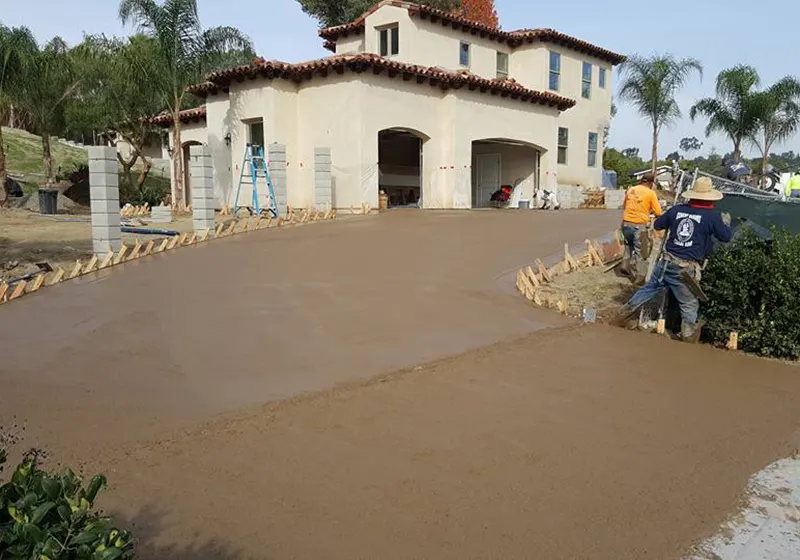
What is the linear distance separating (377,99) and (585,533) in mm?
16528

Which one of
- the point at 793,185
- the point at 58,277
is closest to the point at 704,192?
the point at 58,277

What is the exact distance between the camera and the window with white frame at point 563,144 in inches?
1022

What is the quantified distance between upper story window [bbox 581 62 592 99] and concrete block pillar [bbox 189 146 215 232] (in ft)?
59.7

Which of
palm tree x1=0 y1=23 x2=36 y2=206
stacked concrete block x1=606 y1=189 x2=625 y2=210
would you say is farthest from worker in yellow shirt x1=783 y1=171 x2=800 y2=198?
palm tree x1=0 y1=23 x2=36 y2=206

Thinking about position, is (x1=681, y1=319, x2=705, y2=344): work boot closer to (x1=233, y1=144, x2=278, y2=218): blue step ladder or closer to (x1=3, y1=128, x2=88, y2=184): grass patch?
(x1=233, y1=144, x2=278, y2=218): blue step ladder

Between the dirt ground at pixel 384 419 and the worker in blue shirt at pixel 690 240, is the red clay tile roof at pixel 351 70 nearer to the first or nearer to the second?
the dirt ground at pixel 384 419

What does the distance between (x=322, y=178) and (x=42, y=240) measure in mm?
6890

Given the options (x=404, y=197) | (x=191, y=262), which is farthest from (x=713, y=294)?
(x=404, y=197)

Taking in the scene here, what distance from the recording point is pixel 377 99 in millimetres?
18469

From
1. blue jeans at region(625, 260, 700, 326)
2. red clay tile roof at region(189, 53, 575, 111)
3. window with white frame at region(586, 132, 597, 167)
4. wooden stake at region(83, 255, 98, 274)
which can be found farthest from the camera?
window with white frame at region(586, 132, 597, 167)

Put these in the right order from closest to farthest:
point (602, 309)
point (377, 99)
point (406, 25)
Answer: point (602, 309)
point (377, 99)
point (406, 25)

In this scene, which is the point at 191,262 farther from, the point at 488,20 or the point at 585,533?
the point at 488,20

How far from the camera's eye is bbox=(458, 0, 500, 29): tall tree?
117ft

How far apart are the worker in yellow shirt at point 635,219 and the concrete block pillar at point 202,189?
8.85 m
